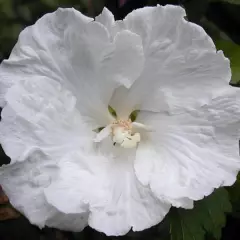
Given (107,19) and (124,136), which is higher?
(107,19)

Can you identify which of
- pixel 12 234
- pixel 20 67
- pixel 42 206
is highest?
pixel 20 67

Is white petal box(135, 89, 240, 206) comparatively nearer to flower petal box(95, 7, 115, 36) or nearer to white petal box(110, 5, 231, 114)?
white petal box(110, 5, 231, 114)

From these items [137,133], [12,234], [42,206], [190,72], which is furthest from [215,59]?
[12,234]

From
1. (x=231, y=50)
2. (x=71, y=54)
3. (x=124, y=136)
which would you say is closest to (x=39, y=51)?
(x=71, y=54)

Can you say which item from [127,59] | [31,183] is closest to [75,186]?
[31,183]

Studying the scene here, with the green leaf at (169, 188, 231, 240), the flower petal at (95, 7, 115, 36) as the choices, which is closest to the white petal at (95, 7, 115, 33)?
the flower petal at (95, 7, 115, 36)

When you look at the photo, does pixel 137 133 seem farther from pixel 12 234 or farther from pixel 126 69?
pixel 12 234

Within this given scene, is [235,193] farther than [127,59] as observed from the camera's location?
Yes

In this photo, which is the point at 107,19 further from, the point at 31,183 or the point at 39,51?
the point at 31,183
